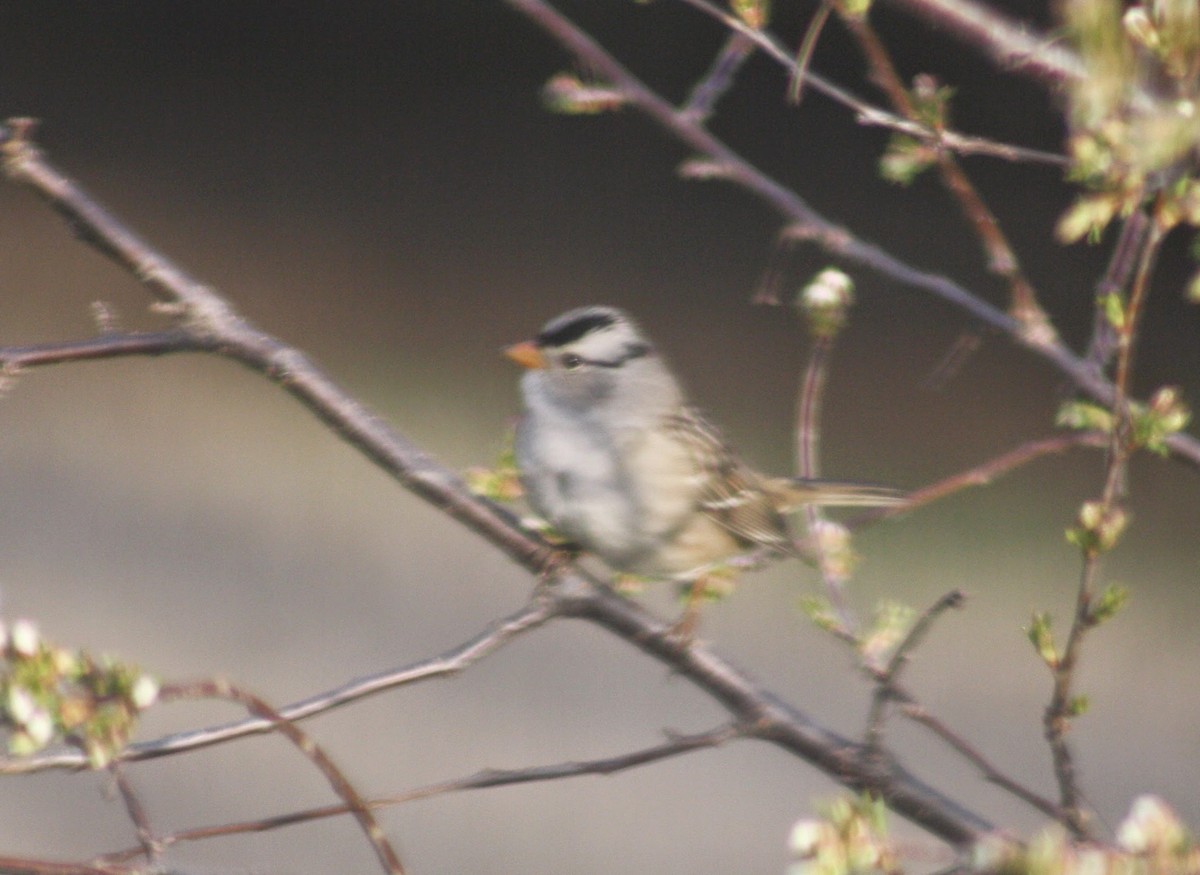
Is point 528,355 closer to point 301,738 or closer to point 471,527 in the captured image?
point 471,527

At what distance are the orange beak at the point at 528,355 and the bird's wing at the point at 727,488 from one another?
0.11 metres

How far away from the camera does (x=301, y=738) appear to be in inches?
22.0

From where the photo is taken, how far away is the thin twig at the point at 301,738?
1.75ft

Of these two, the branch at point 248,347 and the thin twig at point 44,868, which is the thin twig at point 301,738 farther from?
the branch at point 248,347

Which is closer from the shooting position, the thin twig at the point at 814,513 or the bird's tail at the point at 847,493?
the thin twig at the point at 814,513

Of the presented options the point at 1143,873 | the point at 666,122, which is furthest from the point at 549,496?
the point at 1143,873

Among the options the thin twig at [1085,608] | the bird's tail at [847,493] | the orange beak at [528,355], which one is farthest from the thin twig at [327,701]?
the bird's tail at [847,493]

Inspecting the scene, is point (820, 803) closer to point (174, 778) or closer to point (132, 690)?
point (132, 690)

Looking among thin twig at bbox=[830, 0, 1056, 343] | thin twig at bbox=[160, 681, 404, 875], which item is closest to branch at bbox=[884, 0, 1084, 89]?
thin twig at bbox=[830, 0, 1056, 343]

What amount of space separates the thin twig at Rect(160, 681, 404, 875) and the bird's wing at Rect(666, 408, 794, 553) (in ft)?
2.01

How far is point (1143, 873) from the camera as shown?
43 cm

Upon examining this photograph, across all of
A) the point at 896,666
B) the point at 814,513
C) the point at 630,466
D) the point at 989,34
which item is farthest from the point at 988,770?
the point at 630,466

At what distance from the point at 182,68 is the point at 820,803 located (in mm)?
1561

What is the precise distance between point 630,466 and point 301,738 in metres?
0.57
